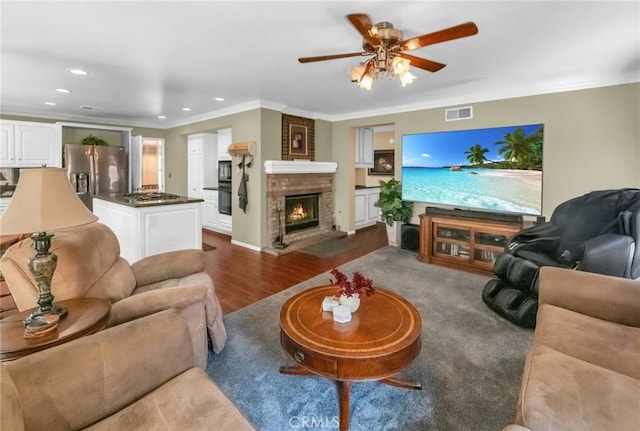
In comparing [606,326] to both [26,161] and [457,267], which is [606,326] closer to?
[457,267]

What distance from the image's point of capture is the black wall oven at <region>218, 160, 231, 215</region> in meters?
6.25

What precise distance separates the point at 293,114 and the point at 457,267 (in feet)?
12.1

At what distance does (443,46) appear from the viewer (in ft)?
9.48

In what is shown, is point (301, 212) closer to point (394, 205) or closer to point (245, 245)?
point (245, 245)

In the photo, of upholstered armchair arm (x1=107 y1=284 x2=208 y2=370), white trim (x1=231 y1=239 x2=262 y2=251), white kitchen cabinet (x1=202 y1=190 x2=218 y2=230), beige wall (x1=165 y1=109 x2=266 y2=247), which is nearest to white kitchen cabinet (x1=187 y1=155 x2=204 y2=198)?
white kitchen cabinet (x1=202 y1=190 x2=218 y2=230)

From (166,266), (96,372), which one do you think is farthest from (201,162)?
(96,372)

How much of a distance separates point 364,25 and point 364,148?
198 inches

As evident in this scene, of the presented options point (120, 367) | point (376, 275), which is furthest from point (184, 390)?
point (376, 275)

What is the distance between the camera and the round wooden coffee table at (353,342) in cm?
151

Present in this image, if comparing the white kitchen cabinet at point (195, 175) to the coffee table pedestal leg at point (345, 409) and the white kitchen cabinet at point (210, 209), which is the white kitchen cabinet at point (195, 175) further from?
the coffee table pedestal leg at point (345, 409)

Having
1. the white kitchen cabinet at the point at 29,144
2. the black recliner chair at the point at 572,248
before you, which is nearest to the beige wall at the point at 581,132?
the black recliner chair at the point at 572,248

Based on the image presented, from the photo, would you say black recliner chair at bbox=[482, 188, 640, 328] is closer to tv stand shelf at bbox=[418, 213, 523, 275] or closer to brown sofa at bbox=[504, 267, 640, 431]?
brown sofa at bbox=[504, 267, 640, 431]

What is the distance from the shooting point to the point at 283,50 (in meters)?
2.91

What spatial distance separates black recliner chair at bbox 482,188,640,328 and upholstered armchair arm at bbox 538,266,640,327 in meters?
0.63
